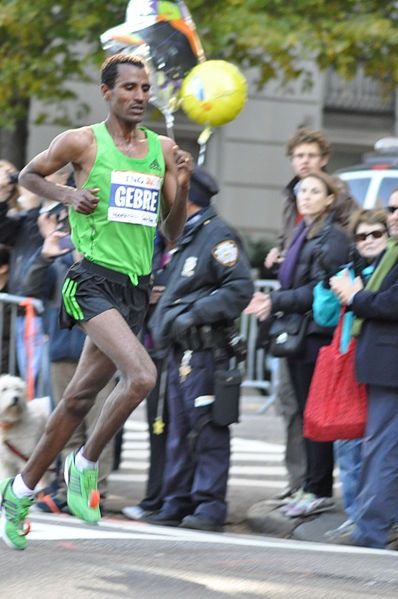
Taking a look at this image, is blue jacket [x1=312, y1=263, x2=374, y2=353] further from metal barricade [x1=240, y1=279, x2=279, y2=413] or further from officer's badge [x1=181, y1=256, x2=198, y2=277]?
metal barricade [x1=240, y1=279, x2=279, y2=413]

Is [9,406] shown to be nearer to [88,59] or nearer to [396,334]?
[396,334]

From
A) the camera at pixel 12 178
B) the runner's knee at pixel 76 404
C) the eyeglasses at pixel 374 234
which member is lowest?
the runner's knee at pixel 76 404

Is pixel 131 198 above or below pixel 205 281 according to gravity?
above

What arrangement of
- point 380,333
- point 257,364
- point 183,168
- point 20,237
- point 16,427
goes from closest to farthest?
point 183,168 < point 380,333 < point 16,427 < point 20,237 < point 257,364

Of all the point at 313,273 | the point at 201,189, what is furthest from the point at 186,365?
the point at 201,189

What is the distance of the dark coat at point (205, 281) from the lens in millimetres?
8812

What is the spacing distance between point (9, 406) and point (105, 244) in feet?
9.97

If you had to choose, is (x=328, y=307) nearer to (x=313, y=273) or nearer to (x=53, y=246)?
(x=313, y=273)

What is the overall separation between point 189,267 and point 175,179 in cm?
201

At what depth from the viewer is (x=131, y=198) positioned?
6.67 metres

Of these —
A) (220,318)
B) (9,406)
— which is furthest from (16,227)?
(220,318)

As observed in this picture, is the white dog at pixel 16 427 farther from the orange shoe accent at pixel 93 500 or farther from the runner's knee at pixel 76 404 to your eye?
the orange shoe accent at pixel 93 500

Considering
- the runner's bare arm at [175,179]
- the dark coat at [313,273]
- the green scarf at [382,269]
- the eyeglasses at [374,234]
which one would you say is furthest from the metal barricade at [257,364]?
the runner's bare arm at [175,179]

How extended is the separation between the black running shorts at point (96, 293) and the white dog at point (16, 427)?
2769mm
